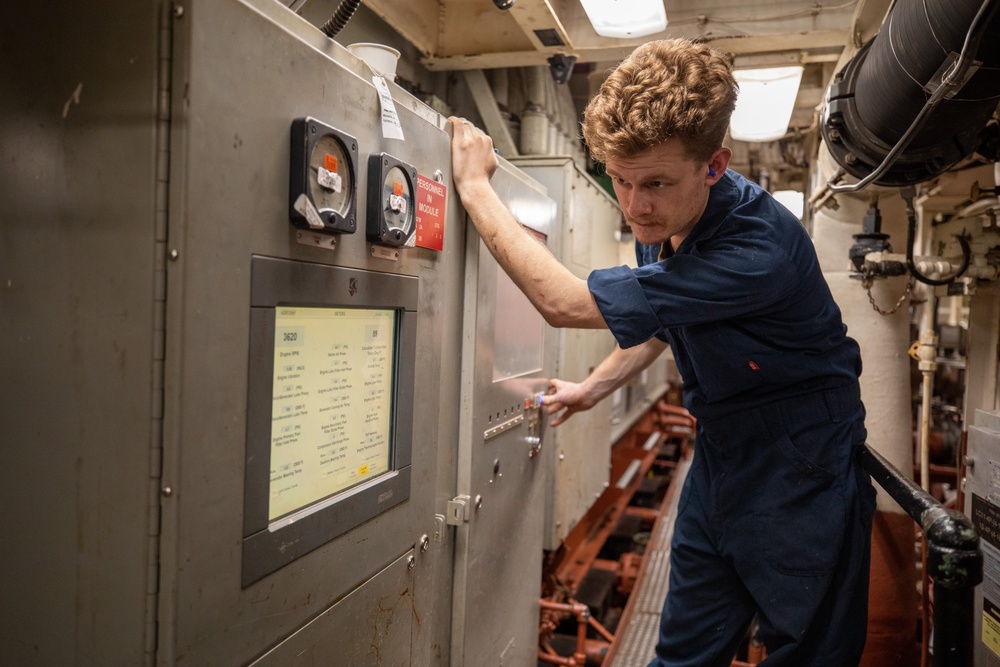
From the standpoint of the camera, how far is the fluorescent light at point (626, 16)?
7.47 ft

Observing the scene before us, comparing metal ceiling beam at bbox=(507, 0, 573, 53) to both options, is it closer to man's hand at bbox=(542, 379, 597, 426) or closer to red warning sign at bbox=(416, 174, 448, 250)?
red warning sign at bbox=(416, 174, 448, 250)

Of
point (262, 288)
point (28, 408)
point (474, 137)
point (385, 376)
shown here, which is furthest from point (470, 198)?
point (28, 408)

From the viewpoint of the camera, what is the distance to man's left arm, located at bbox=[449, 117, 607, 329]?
5.11 feet

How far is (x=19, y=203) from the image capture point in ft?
3.10

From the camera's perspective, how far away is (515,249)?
1.58m

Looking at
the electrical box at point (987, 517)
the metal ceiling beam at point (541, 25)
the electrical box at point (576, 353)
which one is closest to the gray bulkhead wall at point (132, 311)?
the metal ceiling beam at point (541, 25)

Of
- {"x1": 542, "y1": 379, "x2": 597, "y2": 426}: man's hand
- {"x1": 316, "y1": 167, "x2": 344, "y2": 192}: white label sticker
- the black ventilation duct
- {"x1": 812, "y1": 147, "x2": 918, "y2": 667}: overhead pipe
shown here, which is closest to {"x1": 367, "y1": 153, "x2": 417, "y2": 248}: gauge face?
{"x1": 316, "y1": 167, "x2": 344, "y2": 192}: white label sticker

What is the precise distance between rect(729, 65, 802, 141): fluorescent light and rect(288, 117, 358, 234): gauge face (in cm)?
234

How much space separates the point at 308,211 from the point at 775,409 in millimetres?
1211

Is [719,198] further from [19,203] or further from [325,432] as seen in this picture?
[19,203]

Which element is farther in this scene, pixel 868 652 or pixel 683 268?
pixel 868 652

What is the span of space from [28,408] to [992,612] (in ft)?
7.48

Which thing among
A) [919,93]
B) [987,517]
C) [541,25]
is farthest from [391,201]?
[987,517]

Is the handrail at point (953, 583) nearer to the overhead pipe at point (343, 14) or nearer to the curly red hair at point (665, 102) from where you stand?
the curly red hair at point (665, 102)
